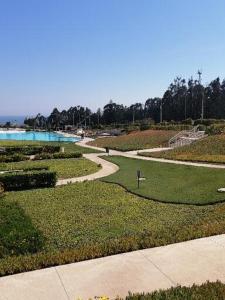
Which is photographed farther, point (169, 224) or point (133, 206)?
point (133, 206)

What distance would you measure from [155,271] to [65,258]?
1837mm

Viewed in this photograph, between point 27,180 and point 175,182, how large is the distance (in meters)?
→ 7.05

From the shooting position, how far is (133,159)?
30000 mm

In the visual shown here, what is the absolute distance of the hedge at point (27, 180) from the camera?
18.8 metres

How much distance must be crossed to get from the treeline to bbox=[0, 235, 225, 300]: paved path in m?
57.6

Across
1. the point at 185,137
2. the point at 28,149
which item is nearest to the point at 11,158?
the point at 28,149

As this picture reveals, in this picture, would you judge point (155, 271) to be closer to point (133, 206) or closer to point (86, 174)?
point (133, 206)

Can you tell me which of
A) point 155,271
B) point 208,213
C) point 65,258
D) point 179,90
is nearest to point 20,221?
point 65,258

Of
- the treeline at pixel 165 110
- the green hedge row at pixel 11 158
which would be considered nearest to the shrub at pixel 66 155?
the green hedge row at pixel 11 158

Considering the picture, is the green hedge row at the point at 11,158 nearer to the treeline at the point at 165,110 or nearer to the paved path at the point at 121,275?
the paved path at the point at 121,275

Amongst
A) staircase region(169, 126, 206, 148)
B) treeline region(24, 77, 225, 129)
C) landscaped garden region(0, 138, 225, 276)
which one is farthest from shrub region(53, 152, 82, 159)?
treeline region(24, 77, 225, 129)

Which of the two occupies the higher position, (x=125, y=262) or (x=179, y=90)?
(x=179, y=90)

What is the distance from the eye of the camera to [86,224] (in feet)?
40.8

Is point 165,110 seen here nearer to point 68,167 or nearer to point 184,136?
point 184,136
